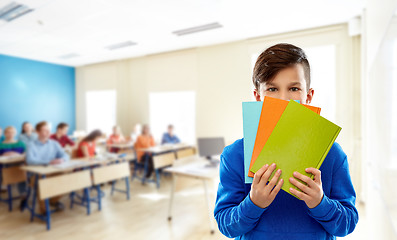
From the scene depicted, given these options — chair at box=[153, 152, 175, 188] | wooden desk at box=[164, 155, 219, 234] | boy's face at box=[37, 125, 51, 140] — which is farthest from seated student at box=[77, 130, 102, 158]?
wooden desk at box=[164, 155, 219, 234]

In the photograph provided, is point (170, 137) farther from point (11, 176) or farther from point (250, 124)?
point (250, 124)

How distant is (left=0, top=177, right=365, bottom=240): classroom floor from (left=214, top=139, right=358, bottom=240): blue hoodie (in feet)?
8.42

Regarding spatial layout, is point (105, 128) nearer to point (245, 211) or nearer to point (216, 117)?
point (216, 117)

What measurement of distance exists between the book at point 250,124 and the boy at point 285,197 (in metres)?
0.10

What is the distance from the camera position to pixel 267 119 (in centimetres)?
55

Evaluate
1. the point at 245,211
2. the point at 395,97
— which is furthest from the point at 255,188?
the point at 395,97

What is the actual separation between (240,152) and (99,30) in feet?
16.5

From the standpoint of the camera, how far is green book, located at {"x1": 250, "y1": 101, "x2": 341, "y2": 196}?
0.53m

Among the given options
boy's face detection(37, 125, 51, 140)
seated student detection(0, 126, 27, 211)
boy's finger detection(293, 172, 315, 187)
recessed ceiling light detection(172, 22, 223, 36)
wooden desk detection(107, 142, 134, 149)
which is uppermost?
recessed ceiling light detection(172, 22, 223, 36)

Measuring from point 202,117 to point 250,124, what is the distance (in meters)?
5.80

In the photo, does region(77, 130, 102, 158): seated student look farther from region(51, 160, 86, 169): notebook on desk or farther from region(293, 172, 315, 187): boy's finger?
region(293, 172, 315, 187): boy's finger

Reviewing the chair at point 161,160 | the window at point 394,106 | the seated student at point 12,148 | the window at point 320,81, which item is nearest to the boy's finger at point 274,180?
the window at point 320,81

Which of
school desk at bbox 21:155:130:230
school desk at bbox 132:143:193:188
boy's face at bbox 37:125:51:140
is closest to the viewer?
school desk at bbox 21:155:130:230

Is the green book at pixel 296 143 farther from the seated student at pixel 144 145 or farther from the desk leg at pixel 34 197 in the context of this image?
the seated student at pixel 144 145
